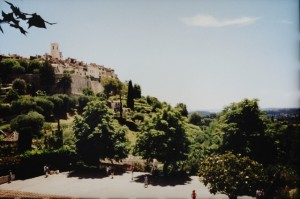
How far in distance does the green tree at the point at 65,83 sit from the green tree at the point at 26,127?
131 feet

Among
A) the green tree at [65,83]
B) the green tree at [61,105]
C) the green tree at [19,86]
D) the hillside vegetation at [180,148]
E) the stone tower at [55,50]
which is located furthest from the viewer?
the stone tower at [55,50]

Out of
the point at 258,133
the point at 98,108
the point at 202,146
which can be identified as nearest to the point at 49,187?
the point at 98,108

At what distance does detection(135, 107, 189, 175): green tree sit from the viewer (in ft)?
115

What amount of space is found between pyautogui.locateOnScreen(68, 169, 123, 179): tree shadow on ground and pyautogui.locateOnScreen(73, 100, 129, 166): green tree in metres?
1.15

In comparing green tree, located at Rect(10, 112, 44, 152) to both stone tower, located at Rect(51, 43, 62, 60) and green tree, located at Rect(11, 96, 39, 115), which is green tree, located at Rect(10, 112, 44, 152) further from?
stone tower, located at Rect(51, 43, 62, 60)

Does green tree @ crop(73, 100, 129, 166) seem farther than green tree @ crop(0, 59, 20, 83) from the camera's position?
No

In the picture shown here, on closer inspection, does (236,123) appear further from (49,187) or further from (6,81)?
(6,81)

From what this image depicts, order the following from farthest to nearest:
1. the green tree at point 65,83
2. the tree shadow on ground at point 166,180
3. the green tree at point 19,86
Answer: the green tree at point 65,83, the green tree at point 19,86, the tree shadow on ground at point 166,180

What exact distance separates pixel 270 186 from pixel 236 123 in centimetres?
751

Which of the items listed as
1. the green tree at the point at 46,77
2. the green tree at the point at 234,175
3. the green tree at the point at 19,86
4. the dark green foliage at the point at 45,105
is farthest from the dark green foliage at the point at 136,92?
→ the green tree at the point at 234,175

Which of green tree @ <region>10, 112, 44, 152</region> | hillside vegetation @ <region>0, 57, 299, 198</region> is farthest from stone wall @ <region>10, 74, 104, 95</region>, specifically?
green tree @ <region>10, 112, 44, 152</region>

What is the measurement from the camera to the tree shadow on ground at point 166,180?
33438 millimetres

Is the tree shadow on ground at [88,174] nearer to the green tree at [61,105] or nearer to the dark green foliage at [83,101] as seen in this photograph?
the green tree at [61,105]

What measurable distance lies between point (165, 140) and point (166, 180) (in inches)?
171
